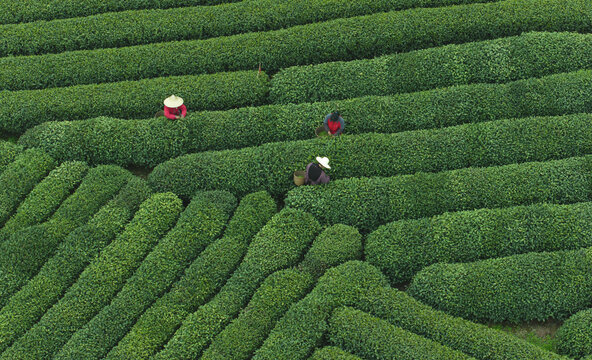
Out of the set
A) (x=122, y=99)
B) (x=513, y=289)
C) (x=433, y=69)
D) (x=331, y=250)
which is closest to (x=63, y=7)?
(x=122, y=99)

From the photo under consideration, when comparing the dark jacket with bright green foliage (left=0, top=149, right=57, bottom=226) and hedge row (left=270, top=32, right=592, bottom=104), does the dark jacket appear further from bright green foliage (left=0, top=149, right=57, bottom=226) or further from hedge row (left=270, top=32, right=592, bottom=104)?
bright green foliage (left=0, top=149, right=57, bottom=226)

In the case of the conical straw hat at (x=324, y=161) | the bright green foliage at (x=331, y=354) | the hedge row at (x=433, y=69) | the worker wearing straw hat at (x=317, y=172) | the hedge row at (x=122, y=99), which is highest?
the hedge row at (x=433, y=69)

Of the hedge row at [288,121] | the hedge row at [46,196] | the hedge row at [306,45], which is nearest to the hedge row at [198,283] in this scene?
the hedge row at [288,121]

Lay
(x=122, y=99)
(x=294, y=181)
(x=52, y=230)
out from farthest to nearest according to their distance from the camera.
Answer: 1. (x=122, y=99)
2. (x=294, y=181)
3. (x=52, y=230)

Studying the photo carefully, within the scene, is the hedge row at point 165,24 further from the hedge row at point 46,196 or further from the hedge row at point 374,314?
the hedge row at point 374,314

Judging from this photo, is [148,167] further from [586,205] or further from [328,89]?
[586,205]

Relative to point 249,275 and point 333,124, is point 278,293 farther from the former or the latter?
point 333,124

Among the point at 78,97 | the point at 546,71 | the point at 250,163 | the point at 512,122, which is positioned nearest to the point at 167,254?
the point at 250,163
